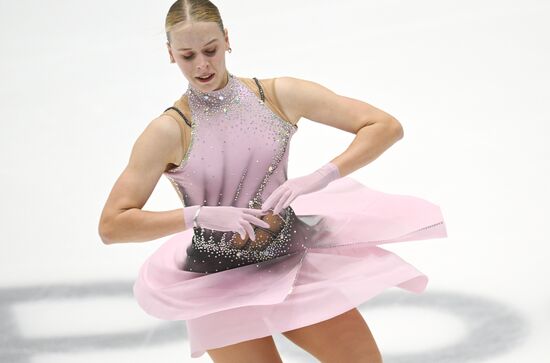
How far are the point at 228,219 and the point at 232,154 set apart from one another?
243 millimetres

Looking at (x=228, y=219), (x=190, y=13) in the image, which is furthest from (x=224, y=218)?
(x=190, y=13)

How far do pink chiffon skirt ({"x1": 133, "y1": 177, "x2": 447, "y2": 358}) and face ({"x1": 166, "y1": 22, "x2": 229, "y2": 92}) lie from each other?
1.78ft

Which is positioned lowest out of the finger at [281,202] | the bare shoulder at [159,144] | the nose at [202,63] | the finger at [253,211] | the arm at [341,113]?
the finger at [253,211]

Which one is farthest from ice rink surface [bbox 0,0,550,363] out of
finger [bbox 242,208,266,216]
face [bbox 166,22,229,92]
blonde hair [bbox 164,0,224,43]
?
blonde hair [bbox 164,0,224,43]

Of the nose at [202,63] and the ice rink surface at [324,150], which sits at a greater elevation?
the nose at [202,63]

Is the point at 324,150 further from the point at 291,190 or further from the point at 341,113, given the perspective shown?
the point at 291,190

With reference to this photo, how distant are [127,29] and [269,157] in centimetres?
432

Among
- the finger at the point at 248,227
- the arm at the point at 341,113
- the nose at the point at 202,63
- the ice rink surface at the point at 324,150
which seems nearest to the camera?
the finger at the point at 248,227

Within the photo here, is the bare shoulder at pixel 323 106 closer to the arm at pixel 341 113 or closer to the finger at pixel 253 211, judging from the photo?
the arm at pixel 341 113

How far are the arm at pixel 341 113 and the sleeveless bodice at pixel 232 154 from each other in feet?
0.21

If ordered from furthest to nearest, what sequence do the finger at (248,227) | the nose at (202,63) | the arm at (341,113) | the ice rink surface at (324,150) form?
1. the ice rink surface at (324,150)
2. the arm at (341,113)
3. the nose at (202,63)
4. the finger at (248,227)

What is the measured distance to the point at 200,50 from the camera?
2.96m

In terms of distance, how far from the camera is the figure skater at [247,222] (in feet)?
9.66

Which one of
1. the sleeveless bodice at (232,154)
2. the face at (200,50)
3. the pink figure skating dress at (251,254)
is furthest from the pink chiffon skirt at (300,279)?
the face at (200,50)
